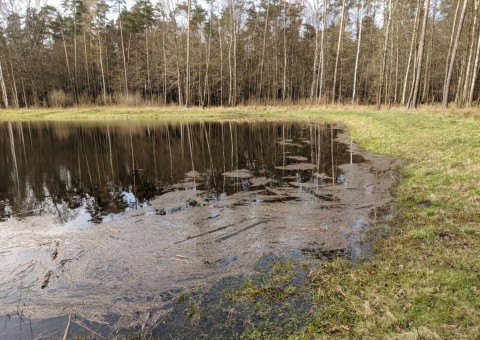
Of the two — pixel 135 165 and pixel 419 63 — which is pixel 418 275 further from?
pixel 419 63

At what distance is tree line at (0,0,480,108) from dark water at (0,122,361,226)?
1888 cm

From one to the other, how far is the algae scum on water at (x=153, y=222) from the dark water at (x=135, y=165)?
5 cm

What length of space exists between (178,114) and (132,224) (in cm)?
2428

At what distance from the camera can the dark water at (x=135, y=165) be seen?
7.76 metres

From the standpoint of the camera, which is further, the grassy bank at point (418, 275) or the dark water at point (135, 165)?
the dark water at point (135, 165)

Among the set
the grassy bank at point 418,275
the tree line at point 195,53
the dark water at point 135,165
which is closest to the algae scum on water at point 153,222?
the dark water at point 135,165

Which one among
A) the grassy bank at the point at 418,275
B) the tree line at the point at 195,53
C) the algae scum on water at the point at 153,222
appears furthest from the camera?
the tree line at the point at 195,53

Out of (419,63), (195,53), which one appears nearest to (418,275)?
(419,63)

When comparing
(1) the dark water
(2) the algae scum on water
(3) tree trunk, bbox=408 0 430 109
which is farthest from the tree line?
(2) the algae scum on water

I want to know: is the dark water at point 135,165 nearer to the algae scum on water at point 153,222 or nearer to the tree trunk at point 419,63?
the algae scum on water at point 153,222

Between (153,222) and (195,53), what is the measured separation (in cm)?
3425

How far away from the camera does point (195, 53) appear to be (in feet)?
123

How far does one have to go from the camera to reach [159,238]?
5.52 metres

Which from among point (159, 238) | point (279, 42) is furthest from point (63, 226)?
point (279, 42)
